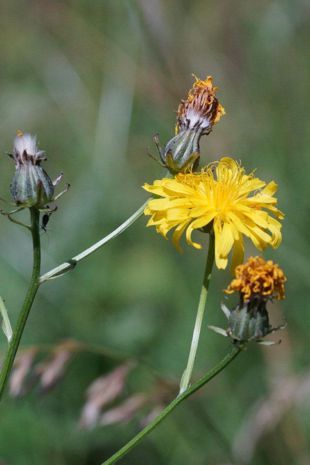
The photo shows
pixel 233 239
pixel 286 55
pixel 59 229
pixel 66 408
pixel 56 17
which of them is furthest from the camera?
pixel 56 17

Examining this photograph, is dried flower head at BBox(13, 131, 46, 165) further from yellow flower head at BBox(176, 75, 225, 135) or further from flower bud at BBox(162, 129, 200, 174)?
yellow flower head at BBox(176, 75, 225, 135)

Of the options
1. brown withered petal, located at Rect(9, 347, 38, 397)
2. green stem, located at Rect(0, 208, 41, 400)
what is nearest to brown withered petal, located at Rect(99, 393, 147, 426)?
brown withered petal, located at Rect(9, 347, 38, 397)

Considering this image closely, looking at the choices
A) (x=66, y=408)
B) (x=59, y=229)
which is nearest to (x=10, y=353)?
(x=66, y=408)

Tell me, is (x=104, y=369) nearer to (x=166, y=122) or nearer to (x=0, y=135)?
(x=166, y=122)

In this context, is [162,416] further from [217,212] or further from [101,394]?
[101,394]

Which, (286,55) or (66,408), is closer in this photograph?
(66,408)
